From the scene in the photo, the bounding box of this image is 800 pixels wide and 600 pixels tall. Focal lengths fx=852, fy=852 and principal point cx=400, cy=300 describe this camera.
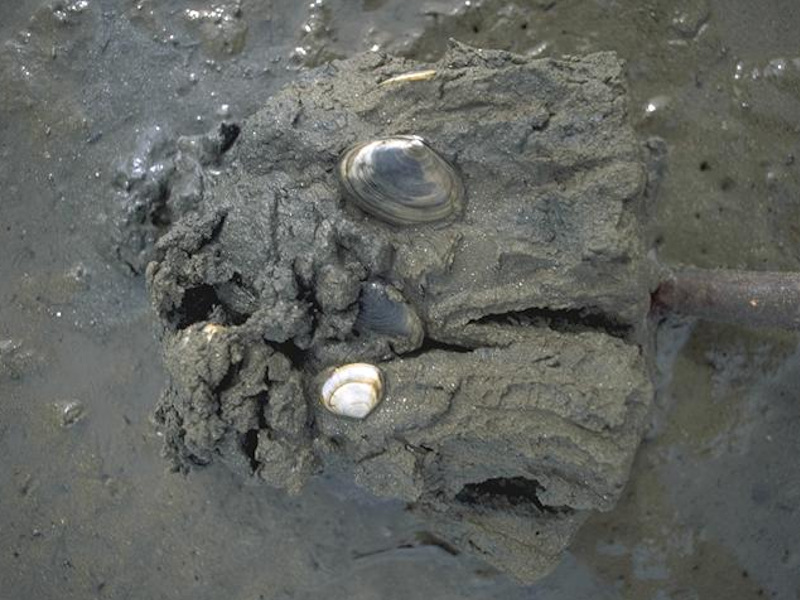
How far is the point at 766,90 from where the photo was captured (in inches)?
126

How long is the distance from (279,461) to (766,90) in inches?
88.1

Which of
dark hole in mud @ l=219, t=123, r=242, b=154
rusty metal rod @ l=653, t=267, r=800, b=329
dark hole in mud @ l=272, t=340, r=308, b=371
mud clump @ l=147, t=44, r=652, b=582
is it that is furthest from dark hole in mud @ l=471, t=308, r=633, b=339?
dark hole in mud @ l=219, t=123, r=242, b=154

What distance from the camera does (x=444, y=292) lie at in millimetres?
2537

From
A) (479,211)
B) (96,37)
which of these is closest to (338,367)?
(479,211)

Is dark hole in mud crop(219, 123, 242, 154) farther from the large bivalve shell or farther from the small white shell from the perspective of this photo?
the small white shell

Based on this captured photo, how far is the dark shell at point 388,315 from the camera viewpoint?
8.18 ft

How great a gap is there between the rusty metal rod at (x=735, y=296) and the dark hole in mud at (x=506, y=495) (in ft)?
2.52

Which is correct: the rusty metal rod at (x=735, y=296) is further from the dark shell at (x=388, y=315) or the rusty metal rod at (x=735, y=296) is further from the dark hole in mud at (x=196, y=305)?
the dark hole in mud at (x=196, y=305)

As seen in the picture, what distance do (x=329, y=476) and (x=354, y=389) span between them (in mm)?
833

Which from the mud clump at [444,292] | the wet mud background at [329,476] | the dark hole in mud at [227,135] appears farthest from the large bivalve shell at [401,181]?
the wet mud background at [329,476]

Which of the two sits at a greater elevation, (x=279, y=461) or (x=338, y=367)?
(x=338, y=367)

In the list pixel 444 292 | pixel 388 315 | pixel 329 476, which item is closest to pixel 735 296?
pixel 444 292

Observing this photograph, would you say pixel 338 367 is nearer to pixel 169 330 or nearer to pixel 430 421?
pixel 430 421

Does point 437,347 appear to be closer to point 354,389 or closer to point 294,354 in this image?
point 354,389
